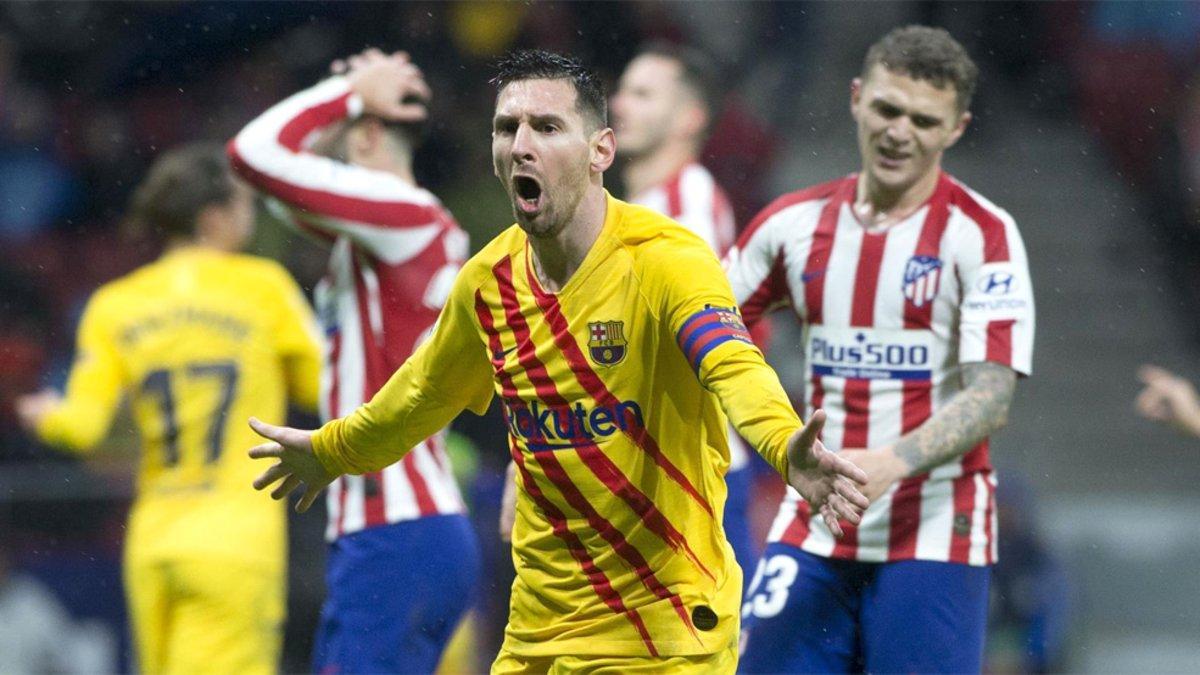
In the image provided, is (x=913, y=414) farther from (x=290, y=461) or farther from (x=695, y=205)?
(x=695, y=205)

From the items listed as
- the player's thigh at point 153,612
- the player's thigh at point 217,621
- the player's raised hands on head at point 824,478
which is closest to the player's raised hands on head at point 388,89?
the player's thigh at point 217,621

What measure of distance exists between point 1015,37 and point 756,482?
15.7 feet

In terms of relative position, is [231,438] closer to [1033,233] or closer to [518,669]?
[518,669]

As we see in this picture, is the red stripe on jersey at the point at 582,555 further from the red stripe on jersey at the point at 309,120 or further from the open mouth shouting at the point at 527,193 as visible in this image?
the red stripe on jersey at the point at 309,120

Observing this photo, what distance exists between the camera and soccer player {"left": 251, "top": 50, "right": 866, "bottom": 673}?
136 inches

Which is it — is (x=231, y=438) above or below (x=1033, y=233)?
below

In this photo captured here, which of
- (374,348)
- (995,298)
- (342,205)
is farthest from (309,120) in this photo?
(995,298)

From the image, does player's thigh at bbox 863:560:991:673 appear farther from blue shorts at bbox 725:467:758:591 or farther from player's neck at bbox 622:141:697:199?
player's neck at bbox 622:141:697:199

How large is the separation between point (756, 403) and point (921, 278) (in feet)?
4.86

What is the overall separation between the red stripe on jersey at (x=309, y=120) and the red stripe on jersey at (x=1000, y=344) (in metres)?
2.25

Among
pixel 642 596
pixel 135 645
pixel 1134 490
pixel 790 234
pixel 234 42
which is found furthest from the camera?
pixel 234 42

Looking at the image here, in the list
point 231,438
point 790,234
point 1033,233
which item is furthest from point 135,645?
point 1033,233

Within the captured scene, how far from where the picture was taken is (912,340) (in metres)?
4.41

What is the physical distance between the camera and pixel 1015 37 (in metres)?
11.9
